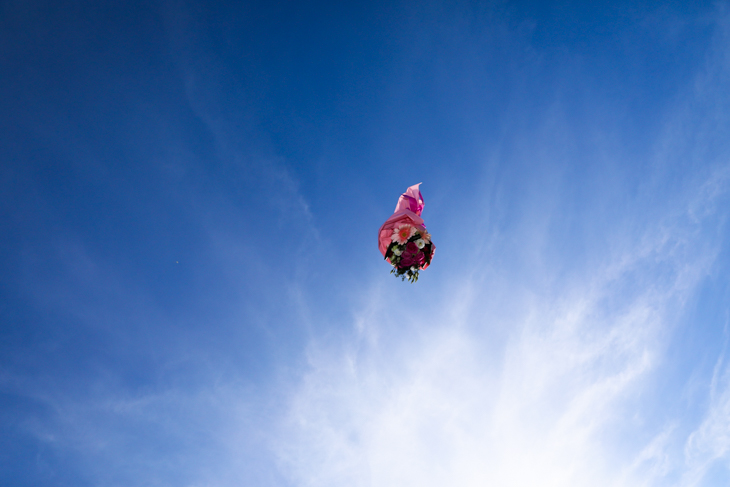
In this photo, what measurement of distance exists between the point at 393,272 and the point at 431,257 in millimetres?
1243

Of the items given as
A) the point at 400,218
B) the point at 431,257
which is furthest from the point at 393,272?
the point at 400,218

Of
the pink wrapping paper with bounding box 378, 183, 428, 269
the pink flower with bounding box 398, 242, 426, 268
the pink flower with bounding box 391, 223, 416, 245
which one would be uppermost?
the pink wrapping paper with bounding box 378, 183, 428, 269

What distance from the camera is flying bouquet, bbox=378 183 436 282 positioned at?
10.5 meters

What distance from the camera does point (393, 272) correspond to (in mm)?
11516

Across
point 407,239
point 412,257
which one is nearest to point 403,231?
point 407,239

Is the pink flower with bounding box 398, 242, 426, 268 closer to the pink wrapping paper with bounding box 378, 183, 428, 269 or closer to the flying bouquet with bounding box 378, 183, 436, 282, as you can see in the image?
the flying bouquet with bounding box 378, 183, 436, 282

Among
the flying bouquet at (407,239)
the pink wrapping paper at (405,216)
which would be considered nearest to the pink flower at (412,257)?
the flying bouquet at (407,239)

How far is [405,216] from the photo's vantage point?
34.2 feet

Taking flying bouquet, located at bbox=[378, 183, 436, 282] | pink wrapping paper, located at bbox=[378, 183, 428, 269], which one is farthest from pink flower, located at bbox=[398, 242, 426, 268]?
pink wrapping paper, located at bbox=[378, 183, 428, 269]

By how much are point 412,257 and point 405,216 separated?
1354 millimetres

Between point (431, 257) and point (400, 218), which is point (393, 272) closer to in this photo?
point (431, 257)

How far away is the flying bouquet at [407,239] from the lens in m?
10.5

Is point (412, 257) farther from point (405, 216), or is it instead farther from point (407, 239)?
point (405, 216)

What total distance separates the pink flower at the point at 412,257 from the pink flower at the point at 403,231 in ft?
1.12
